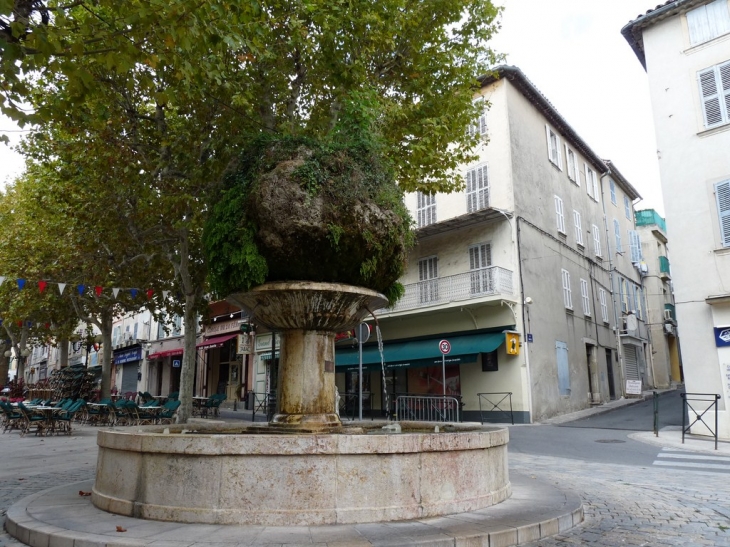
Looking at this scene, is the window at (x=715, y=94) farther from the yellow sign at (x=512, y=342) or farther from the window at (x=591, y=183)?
the window at (x=591, y=183)

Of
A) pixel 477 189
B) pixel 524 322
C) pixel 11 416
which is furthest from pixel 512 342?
pixel 11 416

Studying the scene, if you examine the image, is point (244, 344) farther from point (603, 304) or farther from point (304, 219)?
point (304, 219)

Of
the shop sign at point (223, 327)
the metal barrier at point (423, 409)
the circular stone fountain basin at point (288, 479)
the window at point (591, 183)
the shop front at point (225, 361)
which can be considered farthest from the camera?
the shop sign at point (223, 327)

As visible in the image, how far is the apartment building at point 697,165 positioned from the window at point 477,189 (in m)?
6.28

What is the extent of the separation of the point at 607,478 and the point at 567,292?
1529 centimetres

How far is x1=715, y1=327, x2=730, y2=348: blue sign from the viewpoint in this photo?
13586 mm

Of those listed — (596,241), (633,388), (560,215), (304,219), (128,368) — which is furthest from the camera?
(128,368)

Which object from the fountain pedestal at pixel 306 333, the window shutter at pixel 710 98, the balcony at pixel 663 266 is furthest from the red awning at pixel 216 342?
the balcony at pixel 663 266

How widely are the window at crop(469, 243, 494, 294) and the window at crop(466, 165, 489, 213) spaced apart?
58.7 inches

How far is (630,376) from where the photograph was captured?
2736 centimetres

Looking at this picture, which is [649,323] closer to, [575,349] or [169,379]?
[575,349]

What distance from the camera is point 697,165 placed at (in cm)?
1489

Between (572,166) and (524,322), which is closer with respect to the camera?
(524,322)

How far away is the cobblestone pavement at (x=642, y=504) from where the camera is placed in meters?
4.90
